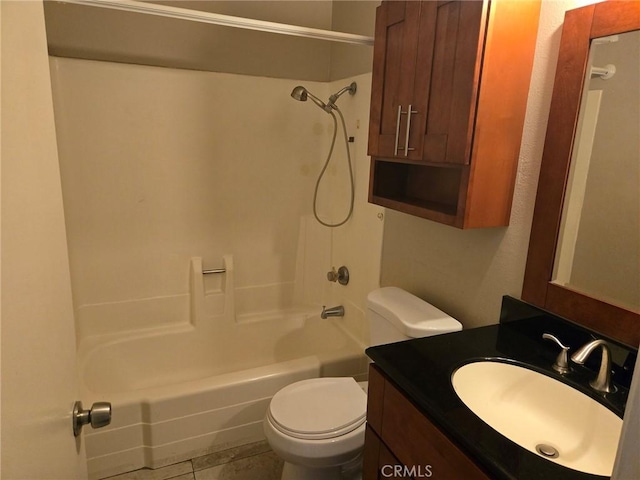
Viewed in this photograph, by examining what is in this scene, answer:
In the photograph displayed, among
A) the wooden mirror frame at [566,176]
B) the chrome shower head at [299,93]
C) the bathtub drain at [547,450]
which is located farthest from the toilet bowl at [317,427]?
the chrome shower head at [299,93]

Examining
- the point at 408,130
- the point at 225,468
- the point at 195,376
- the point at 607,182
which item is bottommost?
the point at 225,468

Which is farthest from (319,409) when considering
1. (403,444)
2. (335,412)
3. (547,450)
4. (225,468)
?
(547,450)

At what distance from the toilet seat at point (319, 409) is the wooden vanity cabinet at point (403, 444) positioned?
0.28 metres

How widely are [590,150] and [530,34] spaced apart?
1.23 ft

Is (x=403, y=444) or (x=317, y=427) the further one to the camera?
(x=317, y=427)

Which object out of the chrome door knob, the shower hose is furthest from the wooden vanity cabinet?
the shower hose

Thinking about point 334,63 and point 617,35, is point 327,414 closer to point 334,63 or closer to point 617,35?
point 617,35

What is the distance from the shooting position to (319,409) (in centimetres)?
153

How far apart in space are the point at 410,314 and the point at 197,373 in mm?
1488

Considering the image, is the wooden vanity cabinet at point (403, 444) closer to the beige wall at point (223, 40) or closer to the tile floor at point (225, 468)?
the tile floor at point (225, 468)

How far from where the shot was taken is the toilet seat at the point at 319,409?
1.43 metres

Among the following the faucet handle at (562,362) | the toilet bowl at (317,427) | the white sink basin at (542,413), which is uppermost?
the faucet handle at (562,362)

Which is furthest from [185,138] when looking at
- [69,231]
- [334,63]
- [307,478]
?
[307,478]

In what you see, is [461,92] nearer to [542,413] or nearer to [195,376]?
[542,413]
